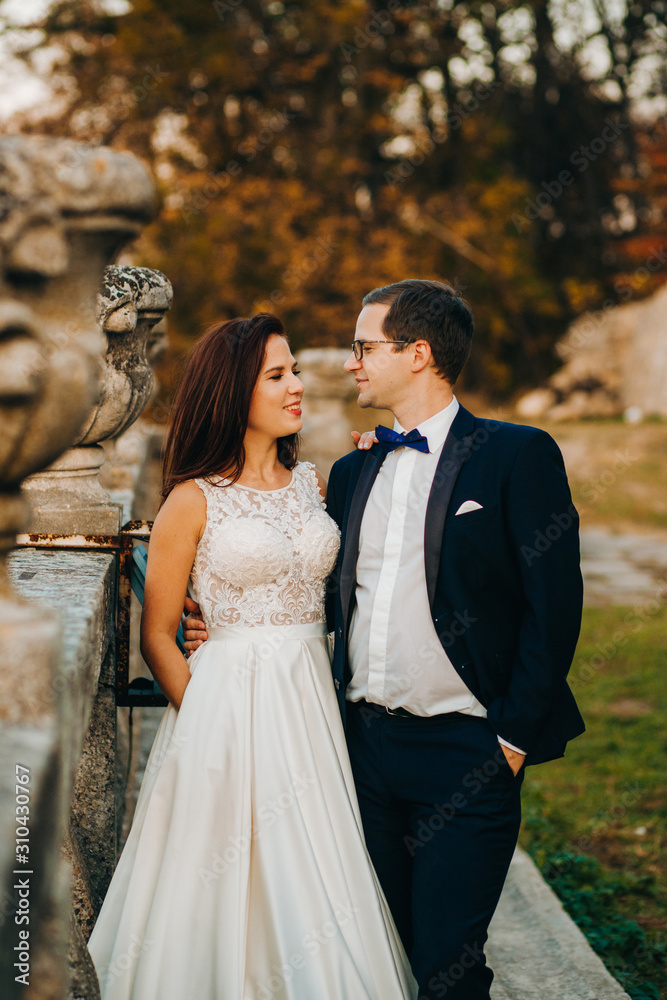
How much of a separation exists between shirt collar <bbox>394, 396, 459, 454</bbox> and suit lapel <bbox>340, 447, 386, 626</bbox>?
14cm

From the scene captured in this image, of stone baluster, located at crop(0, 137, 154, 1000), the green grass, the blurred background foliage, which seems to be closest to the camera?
stone baluster, located at crop(0, 137, 154, 1000)

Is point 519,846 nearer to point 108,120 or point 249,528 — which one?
point 249,528

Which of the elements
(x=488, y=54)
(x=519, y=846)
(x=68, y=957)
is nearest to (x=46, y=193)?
(x=68, y=957)

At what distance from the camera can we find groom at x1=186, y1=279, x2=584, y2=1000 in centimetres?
244

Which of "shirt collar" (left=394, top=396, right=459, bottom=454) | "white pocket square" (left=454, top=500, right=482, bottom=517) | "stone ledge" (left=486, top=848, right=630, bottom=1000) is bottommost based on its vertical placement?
"stone ledge" (left=486, top=848, right=630, bottom=1000)

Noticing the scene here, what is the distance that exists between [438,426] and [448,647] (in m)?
0.65

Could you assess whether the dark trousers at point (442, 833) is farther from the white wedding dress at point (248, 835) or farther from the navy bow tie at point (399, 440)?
the navy bow tie at point (399, 440)

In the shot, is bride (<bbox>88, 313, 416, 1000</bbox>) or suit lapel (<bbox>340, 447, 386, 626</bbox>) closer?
bride (<bbox>88, 313, 416, 1000</bbox>)

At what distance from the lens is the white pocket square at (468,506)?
2.55 m

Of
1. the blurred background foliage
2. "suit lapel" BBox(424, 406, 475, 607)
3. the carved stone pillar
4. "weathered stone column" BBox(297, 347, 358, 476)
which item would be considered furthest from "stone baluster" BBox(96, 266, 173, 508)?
the blurred background foliage

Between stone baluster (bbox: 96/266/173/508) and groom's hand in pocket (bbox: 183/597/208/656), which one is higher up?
stone baluster (bbox: 96/266/173/508)

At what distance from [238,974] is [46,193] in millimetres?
1889

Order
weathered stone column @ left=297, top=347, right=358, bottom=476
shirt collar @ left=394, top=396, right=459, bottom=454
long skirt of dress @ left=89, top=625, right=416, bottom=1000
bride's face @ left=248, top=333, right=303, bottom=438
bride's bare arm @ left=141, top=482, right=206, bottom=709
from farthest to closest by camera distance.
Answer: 1. weathered stone column @ left=297, top=347, right=358, bottom=476
2. bride's face @ left=248, top=333, right=303, bottom=438
3. shirt collar @ left=394, top=396, right=459, bottom=454
4. bride's bare arm @ left=141, top=482, right=206, bottom=709
5. long skirt of dress @ left=89, top=625, right=416, bottom=1000

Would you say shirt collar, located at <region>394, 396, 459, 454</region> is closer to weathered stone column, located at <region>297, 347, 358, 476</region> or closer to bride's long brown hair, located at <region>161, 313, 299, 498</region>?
bride's long brown hair, located at <region>161, 313, 299, 498</region>
